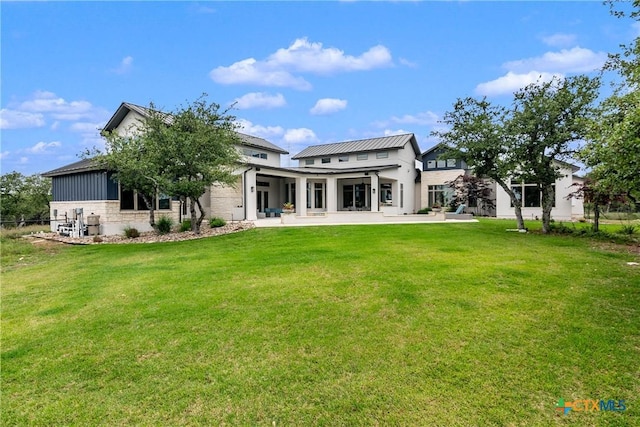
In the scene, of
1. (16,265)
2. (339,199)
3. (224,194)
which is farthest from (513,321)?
(339,199)

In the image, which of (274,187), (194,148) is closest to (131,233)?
(194,148)

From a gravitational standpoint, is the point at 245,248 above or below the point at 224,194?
below

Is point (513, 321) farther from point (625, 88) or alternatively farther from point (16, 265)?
point (16, 265)

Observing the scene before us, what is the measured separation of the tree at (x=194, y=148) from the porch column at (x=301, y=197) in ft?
28.2

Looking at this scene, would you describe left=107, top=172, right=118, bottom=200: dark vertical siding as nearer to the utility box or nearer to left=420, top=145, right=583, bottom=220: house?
the utility box

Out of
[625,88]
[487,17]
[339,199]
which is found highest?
[487,17]

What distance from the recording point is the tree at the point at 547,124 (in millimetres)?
13984

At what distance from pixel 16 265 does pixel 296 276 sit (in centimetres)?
1033

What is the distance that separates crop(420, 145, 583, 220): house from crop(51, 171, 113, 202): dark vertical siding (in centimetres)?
2003

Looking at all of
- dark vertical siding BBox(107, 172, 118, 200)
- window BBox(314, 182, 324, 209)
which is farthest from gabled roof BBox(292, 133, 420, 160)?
dark vertical siding BBox(107, 172, 118, 200)

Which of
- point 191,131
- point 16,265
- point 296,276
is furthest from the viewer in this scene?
point 191,131

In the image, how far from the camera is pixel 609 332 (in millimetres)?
4504

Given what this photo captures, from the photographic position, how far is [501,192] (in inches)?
1070

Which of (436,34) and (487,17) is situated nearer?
(487,17)
